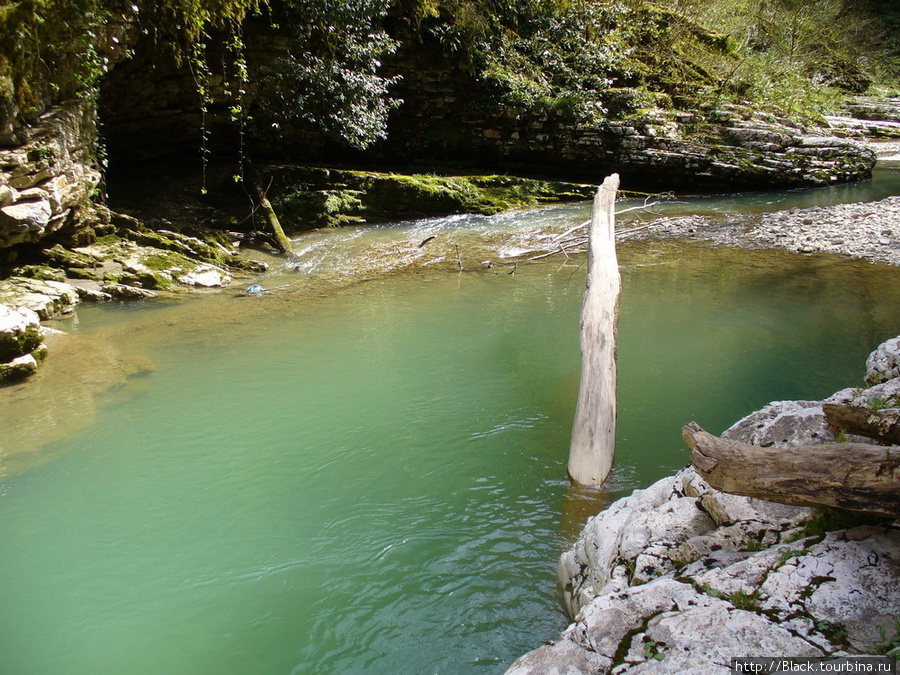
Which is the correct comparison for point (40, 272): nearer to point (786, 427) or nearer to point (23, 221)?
point (23, 221)

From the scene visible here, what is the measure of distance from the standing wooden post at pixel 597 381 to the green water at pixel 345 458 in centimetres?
19

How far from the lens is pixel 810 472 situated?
1913 mm

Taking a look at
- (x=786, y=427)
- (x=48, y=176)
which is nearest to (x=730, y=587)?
(x=786, y=427)

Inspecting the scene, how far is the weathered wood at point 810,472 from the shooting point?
5.77 feet

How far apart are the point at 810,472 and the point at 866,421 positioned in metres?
0.50

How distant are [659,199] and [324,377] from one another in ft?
33.6

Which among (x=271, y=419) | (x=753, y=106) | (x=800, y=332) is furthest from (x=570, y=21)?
(x=271, y=419)

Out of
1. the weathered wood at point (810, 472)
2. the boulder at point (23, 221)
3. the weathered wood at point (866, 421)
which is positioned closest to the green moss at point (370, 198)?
the boulder at point (23, 221)

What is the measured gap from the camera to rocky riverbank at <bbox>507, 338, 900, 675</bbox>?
1672mm

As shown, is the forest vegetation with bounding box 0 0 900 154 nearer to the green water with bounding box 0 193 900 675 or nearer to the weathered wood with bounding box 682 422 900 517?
the green water with bounding box 0 193 900 675

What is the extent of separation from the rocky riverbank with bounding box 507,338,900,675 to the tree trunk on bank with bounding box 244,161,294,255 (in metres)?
8.79

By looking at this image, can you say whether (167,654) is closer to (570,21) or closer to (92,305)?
(92,305)

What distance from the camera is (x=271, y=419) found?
4.76 meters

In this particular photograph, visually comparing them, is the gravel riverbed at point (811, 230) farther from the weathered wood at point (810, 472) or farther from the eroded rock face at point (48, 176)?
the eroded rock face at point (48, 176)
